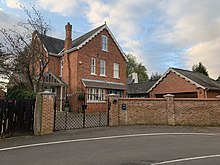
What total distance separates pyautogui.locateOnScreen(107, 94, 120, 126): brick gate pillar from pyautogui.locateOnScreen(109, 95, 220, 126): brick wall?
35 centimetres

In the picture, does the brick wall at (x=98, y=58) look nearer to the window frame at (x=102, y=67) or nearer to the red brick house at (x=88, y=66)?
the red brick house at (x=88, y=66)

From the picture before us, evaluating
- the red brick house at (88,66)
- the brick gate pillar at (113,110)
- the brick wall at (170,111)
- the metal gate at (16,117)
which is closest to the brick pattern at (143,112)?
the brick wall at (170,111)

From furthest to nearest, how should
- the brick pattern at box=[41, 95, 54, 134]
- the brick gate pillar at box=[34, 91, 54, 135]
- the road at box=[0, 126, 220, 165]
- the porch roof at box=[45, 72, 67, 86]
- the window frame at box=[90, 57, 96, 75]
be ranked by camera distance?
the window frame at box=[90, 57, 96, 75] < the porch roof at box=[45, 72, 67, 86] < the brick pattern at box=[41, 95, 54, 134] < the brick gate pillar at box=[34, 91, 54, 135] < the road at box=[0, 126, 220, 165]

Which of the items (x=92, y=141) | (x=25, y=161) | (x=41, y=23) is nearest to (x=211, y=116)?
(x=92, y=141)

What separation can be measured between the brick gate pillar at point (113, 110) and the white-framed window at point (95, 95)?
929 centimetres

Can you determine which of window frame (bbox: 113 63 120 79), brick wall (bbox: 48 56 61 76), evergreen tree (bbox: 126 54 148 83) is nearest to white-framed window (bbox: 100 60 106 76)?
window frame (bbox: 113 63 120 79)

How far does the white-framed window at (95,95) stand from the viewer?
81.1 feet

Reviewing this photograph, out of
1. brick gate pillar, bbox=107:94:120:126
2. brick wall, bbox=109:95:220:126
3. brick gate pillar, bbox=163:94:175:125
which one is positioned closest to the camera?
brick gate pillar, bbox=107:94:120:126

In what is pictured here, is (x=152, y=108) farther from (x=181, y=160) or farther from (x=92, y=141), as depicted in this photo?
(x=181, y=160)

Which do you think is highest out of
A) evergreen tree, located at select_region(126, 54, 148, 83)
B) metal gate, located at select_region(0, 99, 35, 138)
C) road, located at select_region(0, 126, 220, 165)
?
evergreen tree, located at select_region(126, 54, 148, 83)

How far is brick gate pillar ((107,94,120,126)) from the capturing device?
1515 cm

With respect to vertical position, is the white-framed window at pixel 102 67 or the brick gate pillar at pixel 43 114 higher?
the white-framed window at pixel 102 67

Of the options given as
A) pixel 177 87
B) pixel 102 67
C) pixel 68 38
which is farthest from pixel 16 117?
pixel 177 87

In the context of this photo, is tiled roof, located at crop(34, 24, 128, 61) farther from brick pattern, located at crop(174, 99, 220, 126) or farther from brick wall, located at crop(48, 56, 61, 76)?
brick pattern, located at crop(174, 99, 220, 126)
